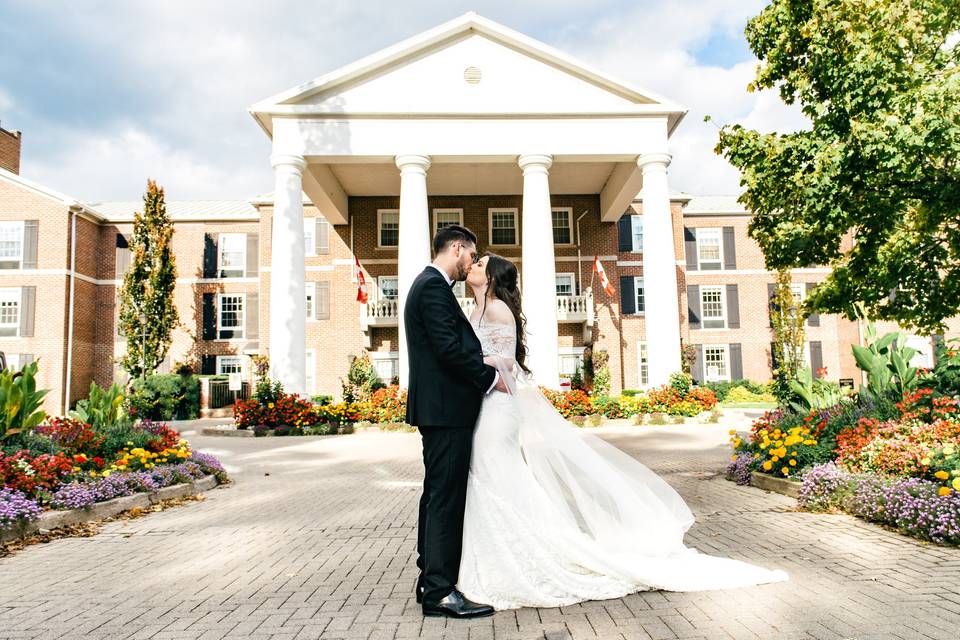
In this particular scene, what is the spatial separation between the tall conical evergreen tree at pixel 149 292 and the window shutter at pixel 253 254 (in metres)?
3.84

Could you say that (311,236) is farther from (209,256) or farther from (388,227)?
(209,256)

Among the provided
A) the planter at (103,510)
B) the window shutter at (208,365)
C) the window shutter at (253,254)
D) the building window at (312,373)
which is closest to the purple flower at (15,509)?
the planter at (103,510)

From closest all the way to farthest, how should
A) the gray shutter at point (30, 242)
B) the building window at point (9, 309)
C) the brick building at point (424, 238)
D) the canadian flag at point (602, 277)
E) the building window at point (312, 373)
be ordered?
the brick building at point (424, 238)
the canadian flag at point (602, 277)
the building window at point (312, 373)
the building window at point (9, 309)
the gray shutter at point (30, 242)

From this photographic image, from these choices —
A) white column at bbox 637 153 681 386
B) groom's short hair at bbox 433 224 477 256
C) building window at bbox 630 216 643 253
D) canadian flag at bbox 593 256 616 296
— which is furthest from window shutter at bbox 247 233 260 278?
groom's short hair at bbox 433 224 477 256

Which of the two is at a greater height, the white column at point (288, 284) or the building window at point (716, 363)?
the white column at point (288, 284)

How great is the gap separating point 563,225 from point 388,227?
7.76 meters

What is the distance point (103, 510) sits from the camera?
263 inches

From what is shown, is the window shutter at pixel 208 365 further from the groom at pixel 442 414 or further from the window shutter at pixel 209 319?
the groom at pixel 442 414

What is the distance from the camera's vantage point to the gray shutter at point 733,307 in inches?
1216

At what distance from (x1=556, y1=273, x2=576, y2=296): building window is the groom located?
934 inches

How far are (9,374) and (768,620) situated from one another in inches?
307

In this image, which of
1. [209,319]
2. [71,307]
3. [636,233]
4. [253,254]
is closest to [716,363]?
[636,233]

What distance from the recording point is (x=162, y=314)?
87.3 feet

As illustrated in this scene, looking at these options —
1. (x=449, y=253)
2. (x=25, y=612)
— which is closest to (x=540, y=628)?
(x=449, y=253)
